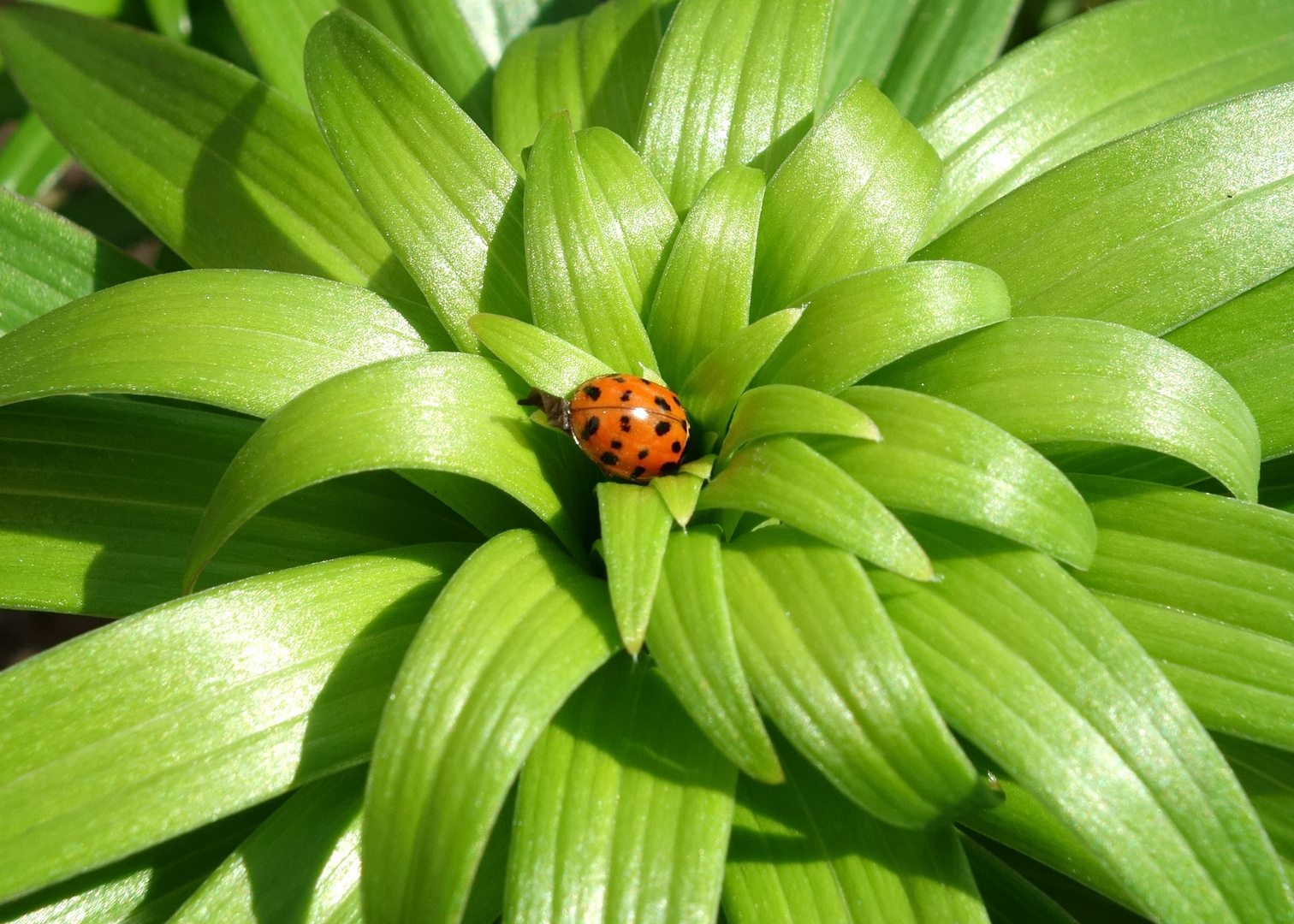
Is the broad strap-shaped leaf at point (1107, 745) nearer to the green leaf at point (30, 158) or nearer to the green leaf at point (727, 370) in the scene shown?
the green leaf at point (727, 370)

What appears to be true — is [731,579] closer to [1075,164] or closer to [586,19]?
[1075,164]

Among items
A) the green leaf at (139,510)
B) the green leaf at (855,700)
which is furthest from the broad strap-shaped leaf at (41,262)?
the green leaf at (855,700)

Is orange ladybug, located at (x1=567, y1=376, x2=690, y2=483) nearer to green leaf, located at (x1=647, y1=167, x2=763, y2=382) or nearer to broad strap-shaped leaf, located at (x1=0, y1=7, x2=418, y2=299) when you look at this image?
green leaf, located at (x1=647, y1=167, x2=763, y2=382)

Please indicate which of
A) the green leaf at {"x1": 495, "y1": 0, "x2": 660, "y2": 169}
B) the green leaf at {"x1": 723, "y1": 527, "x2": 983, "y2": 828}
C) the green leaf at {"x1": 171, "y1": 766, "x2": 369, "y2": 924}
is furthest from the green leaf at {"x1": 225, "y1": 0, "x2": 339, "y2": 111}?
the green leaf at {"x1": 723, "y1": 527, "x2": 983, "y2": 828}

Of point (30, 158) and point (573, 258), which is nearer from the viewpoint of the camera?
point (573, 258)

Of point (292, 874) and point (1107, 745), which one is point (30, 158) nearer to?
point (292, 874)

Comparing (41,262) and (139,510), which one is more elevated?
(41,262)

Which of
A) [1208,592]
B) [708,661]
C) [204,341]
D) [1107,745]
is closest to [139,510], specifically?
[204,341]
